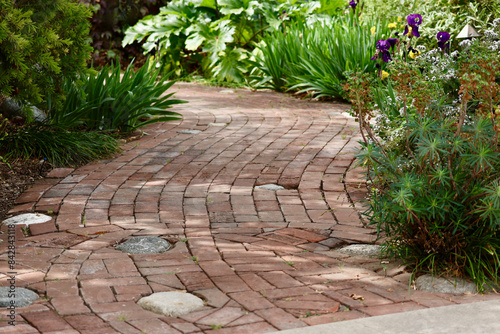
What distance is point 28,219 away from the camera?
436 cm

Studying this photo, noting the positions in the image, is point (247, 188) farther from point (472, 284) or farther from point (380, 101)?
point (472, 284)

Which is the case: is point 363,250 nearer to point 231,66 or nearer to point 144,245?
point 144,245

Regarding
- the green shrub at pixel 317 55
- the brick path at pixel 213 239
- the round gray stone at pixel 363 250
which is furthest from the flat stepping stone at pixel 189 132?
the round gray stone at pixel 363 250

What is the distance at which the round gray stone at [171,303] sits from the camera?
9.62ft

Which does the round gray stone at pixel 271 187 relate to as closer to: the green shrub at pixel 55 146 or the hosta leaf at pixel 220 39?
the green shrub at pixel 55 146

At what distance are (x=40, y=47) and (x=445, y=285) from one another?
3499 millimetres

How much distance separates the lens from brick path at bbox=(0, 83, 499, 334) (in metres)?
2.94

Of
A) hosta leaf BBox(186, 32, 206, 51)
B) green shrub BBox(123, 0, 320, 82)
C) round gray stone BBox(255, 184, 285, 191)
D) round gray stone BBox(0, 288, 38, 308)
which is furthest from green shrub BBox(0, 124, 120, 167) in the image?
hosta leaf BBox(186, 32, 206, 51)

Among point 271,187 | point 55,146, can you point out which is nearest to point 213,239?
point 271,187

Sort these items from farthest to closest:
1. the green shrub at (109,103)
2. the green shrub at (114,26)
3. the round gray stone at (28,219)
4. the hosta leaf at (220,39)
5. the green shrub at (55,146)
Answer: the green shrub at (114,26) < the hosta leaf at (220,39) < the green shrub at (109,103) < the green shrub at (55,146) < the round gray stone at (28,219)

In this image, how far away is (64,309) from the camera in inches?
115

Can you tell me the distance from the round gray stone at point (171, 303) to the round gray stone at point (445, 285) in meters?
1.15

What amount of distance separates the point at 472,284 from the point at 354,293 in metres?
0.62

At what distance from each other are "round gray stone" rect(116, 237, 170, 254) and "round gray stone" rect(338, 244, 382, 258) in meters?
1.07
